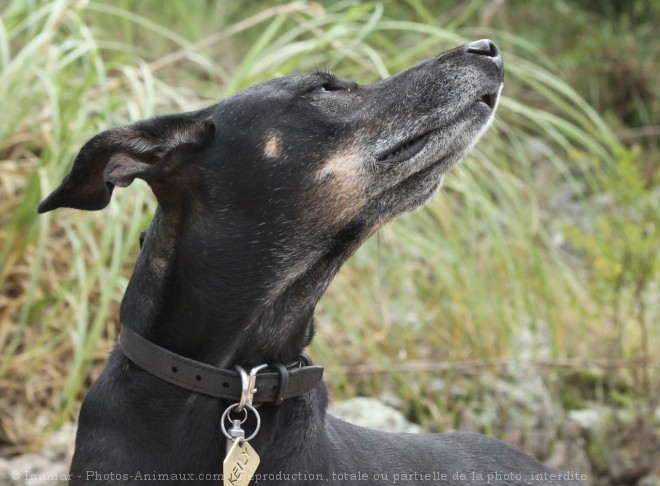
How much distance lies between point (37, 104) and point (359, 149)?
9.30ft

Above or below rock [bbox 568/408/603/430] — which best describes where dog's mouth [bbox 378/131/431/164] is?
above

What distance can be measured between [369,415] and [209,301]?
5.96 ft

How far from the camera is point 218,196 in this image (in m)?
2.33

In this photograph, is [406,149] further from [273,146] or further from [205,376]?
[205,376]

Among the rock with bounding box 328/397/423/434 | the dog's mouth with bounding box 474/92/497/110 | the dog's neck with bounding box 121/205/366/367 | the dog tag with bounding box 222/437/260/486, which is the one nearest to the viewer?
the dog tag with bounding box 222/437/260/486

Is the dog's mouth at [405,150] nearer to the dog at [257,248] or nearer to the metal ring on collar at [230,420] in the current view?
the dog at [257,248]

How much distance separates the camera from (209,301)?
2279mm

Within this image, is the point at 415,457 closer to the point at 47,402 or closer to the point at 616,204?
the point at 47,402

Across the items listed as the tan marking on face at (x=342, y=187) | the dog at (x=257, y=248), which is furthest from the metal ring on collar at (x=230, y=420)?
the tan marking on face at (x=342, y=187)

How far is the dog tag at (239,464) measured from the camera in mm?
2039

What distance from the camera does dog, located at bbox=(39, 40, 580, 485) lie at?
216cm

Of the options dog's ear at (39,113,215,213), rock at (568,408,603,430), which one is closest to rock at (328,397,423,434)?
rock at (568,408,603,430)

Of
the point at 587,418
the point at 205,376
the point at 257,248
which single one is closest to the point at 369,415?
the point at 587,418

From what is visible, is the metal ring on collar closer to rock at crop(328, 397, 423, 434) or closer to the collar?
the collar
